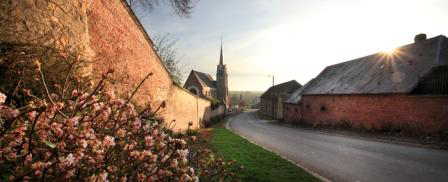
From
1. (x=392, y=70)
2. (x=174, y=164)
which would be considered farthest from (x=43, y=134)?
(x=392, y=70)

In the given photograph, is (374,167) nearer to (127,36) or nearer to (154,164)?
(154,164)

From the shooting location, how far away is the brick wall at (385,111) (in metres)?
14.4

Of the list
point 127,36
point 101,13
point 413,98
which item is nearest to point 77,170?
point 101,13

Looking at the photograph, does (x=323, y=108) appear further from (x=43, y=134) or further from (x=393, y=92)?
(x=43, y=134)

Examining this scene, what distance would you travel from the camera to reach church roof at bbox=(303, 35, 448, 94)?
55.9 ft

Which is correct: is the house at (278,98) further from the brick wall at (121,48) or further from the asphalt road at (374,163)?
the brick wall at (121,48)

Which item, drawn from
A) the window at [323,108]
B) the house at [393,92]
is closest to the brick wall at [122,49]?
the house at [393,92]

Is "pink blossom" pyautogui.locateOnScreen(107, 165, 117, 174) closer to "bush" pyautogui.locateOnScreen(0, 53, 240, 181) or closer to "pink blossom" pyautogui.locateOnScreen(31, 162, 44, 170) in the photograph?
"bush" pyautogui.locateOnScreen(0, 53, 240, 181)

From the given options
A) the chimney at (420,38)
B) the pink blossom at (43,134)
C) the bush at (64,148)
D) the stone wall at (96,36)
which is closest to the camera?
the bush at (64,148)

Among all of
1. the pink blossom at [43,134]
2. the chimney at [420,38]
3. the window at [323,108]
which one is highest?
the chimney at [420,38]

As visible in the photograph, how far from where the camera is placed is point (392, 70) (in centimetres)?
1964

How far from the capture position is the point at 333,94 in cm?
2364

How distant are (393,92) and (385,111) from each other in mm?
1470

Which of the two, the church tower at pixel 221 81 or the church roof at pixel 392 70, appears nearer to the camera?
the church roof at pixel 392 70
